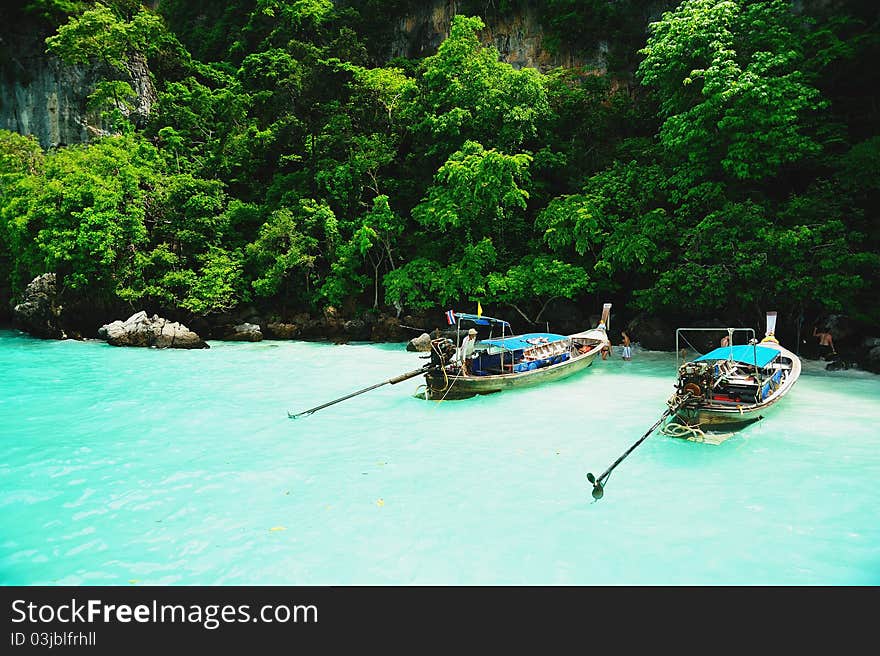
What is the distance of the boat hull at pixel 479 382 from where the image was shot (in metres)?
12.8

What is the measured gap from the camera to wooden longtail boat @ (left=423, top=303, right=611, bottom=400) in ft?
42.3

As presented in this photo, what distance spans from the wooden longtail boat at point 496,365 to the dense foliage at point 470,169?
5.32 metres

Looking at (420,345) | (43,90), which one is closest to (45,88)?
(43,90)

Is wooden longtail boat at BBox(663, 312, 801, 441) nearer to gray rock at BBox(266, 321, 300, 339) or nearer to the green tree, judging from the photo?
the green tree

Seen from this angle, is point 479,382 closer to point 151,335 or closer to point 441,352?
point 441,352

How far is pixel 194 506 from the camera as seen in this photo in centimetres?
750

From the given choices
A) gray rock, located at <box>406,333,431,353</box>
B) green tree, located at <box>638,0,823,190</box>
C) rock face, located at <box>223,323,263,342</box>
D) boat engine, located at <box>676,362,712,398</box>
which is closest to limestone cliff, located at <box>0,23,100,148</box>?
rock face, located at <box>223,323,263,342</box>

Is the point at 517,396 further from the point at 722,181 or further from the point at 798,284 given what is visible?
the point at 722,181

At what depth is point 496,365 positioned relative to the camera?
44.1ft

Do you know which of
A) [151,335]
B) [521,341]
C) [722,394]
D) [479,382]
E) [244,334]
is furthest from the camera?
[244,334]

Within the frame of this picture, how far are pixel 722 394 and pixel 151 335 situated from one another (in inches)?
856

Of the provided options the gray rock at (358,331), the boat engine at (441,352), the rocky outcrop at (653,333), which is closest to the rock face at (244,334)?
the gray rock at (358,331)
